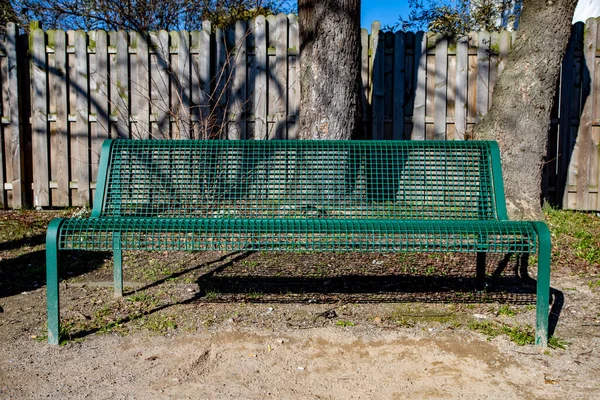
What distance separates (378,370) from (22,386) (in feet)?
5.40

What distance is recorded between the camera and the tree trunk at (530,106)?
569 cm

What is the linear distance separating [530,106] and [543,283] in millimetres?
3038

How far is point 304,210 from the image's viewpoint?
4070 millimetres

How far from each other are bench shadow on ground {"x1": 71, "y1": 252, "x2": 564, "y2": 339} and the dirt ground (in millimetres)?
15

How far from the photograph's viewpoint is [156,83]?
7168 millimetres

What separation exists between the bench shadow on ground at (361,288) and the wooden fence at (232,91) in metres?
2.72

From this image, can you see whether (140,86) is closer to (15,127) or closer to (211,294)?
(15,127)

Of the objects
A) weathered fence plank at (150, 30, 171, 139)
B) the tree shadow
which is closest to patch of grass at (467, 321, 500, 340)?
the tree shadow

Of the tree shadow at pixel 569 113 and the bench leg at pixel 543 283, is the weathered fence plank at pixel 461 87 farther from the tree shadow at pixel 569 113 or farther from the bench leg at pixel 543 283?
the bench leg at pixel 543 283

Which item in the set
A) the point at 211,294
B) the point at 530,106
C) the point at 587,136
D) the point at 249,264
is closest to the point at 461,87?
the point at 530,106

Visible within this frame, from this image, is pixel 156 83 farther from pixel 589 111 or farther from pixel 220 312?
pixel 589 111

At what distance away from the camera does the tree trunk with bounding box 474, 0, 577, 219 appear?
18.7 ft

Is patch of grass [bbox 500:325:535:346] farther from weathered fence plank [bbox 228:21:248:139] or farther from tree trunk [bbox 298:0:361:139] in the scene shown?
weathered fence plank [bbox 228:21:248:139]

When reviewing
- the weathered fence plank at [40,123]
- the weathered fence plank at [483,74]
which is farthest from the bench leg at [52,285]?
the weathered fence plank at [483,74]
